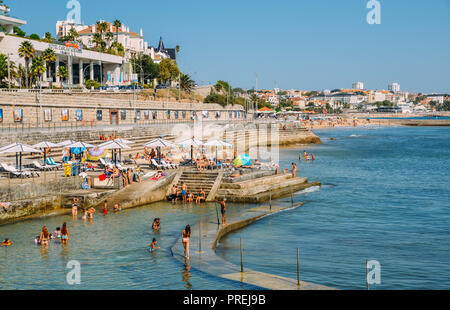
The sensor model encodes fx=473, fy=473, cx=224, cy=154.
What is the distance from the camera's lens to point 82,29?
12925 centimetres

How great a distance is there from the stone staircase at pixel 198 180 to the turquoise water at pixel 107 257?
426 centimetres

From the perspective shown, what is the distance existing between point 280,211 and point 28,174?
1461cm

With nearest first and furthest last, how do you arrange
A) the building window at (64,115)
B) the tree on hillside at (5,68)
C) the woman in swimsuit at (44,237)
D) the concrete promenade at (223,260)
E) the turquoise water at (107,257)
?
the concrete promenade at (223,260)
the turquoise water at (107,257)
the woman in swimsuit at (44,237)
the building window at (64,115)
the tree on hillside at (5,68)

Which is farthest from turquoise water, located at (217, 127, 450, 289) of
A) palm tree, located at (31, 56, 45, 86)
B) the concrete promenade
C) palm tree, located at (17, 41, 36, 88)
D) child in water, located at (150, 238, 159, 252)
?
palm tree, located at (17, 41, 36, 88)

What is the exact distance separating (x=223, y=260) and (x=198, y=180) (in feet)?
46.0

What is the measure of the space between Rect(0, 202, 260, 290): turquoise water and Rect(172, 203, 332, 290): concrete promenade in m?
0.40

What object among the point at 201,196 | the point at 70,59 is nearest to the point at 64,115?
the point at 201,196

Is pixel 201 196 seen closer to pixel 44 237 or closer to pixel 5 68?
pixel 44 237

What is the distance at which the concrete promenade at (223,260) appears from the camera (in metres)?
14.6

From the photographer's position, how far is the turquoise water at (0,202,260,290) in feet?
51.7

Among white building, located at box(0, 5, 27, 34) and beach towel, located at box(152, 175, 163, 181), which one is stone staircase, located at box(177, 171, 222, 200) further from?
white building, located at box(0, 5, 27, 34)

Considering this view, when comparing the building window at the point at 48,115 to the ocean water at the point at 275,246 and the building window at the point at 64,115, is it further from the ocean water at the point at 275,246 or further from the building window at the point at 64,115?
the ocean water at the point at 275,246

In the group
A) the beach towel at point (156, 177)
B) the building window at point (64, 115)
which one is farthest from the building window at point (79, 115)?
the beach towel at point (156, 177)

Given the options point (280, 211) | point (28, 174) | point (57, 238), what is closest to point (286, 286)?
point (57, 238)
